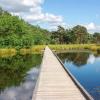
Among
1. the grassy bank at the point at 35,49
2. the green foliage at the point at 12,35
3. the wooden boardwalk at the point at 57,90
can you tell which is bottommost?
the grassy bank at the point at 35,49

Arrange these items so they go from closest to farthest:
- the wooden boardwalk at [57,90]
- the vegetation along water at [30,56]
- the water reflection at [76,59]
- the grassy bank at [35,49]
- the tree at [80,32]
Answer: the wooden boardwalk at [57,90] < the vegetation along water at [30,56] < the water reflection at [76,59] < the grassy bank at [35,49] < the tree at [80,32]

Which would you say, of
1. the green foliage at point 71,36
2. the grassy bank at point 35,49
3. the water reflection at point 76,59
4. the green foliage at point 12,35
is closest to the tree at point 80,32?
the green foliage at point 71,36

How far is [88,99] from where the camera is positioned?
32.3ft

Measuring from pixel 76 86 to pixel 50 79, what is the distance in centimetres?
245

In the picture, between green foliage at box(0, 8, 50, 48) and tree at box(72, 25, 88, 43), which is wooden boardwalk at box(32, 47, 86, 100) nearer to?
green foliage at box(0, 8, 50, 48)

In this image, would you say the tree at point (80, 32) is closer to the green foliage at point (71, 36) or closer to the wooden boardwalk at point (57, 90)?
the green foliage at point (71, 36)

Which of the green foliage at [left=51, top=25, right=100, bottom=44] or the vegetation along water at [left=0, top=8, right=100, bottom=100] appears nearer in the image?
the vegetation along water at [left=0, top=8, right=100, bottom=100]

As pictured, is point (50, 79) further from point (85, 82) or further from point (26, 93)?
point (85, 82)

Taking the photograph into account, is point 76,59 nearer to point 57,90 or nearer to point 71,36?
point 57,90

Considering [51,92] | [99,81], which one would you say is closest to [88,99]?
[51,92]

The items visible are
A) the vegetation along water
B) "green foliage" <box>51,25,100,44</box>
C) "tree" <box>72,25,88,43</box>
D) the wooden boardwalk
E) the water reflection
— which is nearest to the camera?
the wooden boardwalk

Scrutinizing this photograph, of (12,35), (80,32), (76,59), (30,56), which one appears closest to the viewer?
(76,59)

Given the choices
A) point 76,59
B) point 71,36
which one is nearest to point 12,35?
point 76,59

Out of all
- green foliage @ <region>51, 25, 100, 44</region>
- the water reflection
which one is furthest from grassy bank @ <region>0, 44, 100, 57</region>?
green foliage @ <region>51, 25, 100, 44</region>
